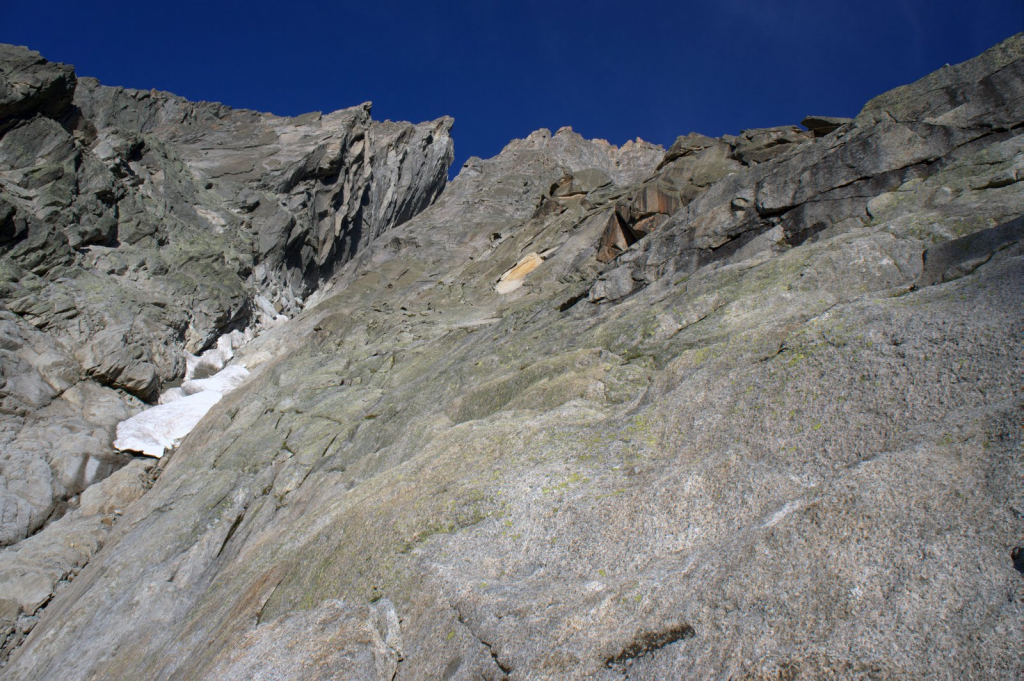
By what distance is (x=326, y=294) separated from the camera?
56031 millimetres

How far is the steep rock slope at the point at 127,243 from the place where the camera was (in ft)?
83.5

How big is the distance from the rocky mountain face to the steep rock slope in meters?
0.49

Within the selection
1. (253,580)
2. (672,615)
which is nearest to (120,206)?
(253,580)

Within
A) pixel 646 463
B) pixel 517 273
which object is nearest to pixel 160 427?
pixel 517 273

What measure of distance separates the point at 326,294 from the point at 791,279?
162 feet

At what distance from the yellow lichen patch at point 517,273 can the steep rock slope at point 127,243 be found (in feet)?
60.5

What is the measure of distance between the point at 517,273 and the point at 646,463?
2539 cm

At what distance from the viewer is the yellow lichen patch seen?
32312 mm

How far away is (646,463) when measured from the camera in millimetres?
8602

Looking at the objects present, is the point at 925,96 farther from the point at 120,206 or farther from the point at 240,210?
the point at 240,210

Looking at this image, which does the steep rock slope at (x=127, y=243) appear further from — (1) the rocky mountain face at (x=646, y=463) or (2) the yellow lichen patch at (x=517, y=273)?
(2) the yellow lichen patch at (x=517, y=273)

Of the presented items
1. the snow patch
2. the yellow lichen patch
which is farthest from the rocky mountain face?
the yellow lichen patch

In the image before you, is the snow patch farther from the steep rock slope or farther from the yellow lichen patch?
the yellow lichen patch

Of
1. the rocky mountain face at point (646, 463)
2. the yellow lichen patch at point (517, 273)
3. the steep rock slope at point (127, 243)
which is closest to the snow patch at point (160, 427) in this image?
the steep rock slope at point (127, 243)
